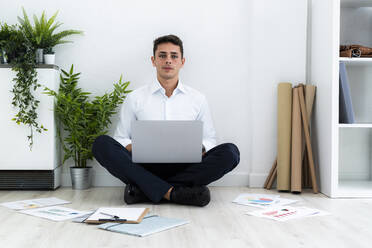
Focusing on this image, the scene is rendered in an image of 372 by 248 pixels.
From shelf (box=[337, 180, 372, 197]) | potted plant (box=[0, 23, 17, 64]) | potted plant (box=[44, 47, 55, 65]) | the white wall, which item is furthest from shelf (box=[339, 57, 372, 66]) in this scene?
potted plant (box=[0, 23, 17, 64])

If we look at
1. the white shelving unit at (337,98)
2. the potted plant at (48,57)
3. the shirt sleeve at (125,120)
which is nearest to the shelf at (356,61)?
the white shelving unit at (337,98)

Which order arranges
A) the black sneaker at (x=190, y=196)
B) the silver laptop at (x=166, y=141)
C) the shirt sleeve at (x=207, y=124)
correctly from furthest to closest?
the shirt sleeve at (x=207, y=124) → the black sneaker at (x=190, y=196) → the silver laptop at (x=166, y=141)

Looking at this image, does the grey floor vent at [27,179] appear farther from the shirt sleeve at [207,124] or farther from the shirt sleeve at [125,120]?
the shirt sleeve at [207,124]

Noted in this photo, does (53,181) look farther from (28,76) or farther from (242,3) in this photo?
(242,3)

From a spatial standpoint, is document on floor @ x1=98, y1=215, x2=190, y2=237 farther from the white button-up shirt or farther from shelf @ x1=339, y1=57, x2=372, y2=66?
shelf @ x1=339, y1=57, x2=372, y2=66

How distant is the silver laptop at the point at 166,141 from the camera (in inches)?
85.9

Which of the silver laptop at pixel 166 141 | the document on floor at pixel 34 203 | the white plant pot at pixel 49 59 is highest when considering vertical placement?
the white plant pot at pixel 49 59

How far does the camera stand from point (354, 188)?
106 inches

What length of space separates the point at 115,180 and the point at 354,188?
1.77m

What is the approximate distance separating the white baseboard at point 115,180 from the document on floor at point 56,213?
836 millimetres

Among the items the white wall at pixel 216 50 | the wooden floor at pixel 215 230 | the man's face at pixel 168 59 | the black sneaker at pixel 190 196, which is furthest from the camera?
the white wall at pixel 216 50

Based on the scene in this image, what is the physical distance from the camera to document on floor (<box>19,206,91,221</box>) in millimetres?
2012

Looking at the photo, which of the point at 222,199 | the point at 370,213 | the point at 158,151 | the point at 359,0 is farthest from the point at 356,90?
the point at 158,151

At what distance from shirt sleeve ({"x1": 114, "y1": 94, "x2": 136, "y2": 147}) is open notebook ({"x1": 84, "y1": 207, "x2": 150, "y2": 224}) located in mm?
796
